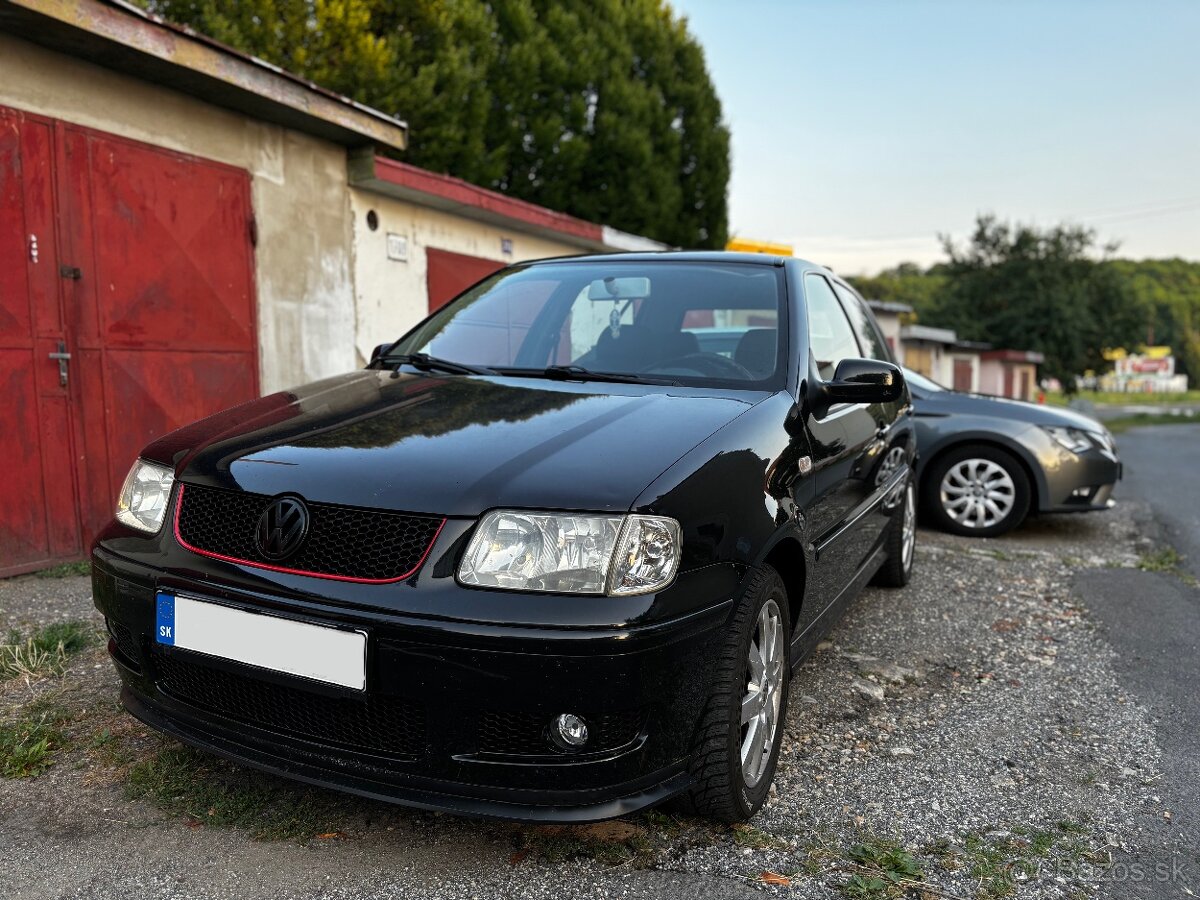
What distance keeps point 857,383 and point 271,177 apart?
466 centimetres

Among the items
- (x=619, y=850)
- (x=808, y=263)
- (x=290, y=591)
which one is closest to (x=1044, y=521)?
(x=808, y=263)

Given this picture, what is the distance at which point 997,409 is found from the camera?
22.1 feet

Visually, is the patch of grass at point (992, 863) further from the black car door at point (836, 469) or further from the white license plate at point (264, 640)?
Answer: the white license plate at point (264, 640)

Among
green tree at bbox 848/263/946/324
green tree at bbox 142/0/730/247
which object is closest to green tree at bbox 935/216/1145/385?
green tree at bbox 848/263/946/324

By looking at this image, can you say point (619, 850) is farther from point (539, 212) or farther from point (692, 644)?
point (539, 212)

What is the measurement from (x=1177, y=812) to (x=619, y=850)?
159 cm

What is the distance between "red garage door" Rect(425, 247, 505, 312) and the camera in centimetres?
793

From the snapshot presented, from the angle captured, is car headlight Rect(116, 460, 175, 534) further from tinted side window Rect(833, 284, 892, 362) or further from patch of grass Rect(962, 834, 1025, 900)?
tinted side window Rect(833, 284, 892, 362)

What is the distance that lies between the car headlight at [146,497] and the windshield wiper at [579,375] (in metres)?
1.11

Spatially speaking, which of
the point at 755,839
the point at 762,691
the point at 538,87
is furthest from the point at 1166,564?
the point at 538,87

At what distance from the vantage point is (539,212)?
8.95 meters

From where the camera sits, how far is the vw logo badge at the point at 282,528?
6.66 feet

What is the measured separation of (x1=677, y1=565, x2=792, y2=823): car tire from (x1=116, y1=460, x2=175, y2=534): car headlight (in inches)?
57.9

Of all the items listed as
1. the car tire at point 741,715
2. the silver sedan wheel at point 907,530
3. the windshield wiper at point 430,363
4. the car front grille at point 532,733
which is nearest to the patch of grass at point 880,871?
the car tire at point 741,715
